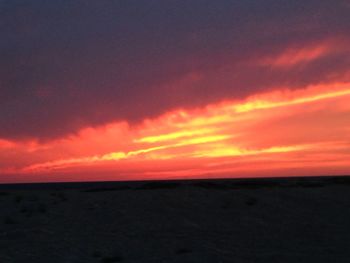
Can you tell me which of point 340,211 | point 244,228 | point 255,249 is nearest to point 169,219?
point 244,228

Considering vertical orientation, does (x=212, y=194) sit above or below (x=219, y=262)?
above

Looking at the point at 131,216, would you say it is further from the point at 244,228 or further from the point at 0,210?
the point at 0,210

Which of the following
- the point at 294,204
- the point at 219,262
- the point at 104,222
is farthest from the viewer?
the point at 294,204

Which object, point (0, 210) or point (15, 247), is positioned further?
point (0, 210)

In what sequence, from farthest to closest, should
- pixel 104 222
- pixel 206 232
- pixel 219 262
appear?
pixel 104 222, pixel 206 232, pixel 219 262

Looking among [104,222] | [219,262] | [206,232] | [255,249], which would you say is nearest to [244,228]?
[206,232]

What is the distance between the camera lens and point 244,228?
72.2ft

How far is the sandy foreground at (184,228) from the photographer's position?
1775 centimetres

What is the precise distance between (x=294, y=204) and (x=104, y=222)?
11.0m

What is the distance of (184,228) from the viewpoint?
22.2 metres

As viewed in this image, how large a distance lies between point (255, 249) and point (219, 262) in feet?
7.30

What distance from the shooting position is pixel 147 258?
1734 cm

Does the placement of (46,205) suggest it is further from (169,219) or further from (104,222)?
(169,219)

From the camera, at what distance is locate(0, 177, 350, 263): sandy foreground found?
1775 centimetres
